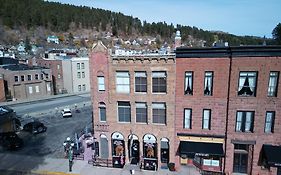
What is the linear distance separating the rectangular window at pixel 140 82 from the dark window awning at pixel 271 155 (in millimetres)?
13102

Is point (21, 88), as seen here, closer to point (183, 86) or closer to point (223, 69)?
point (183, 86)

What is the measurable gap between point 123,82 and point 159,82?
393 cm

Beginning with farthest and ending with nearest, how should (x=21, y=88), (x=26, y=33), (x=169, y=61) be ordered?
(x=26, y=33)
(x=21, y=88)
(x=169, y=61)

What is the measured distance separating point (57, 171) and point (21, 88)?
39.5 meters

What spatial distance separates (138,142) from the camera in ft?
86.1

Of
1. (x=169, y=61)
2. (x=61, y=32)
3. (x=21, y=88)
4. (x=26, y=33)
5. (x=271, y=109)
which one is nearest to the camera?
(x=271, y=109)

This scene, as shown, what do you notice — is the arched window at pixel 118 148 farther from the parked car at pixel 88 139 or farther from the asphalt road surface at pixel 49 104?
the asphalt road surface at pixel 49 104

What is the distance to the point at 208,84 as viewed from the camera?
923 inches

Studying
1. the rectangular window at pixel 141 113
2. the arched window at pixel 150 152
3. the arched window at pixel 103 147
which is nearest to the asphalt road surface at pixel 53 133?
the arched window at pixel 103 147

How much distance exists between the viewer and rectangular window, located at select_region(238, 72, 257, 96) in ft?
72.5

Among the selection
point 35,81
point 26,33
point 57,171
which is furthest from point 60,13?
point 57,171

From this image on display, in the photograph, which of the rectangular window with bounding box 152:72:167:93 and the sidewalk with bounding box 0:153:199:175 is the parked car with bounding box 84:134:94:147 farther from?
the rectangular window with bounding box 152:72:167:93

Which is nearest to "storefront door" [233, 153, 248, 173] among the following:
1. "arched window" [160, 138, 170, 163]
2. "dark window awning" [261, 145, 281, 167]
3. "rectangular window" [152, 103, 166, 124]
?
"dark window awning" [261, 145, 281, 167]

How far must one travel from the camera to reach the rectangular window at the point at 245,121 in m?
22.9
